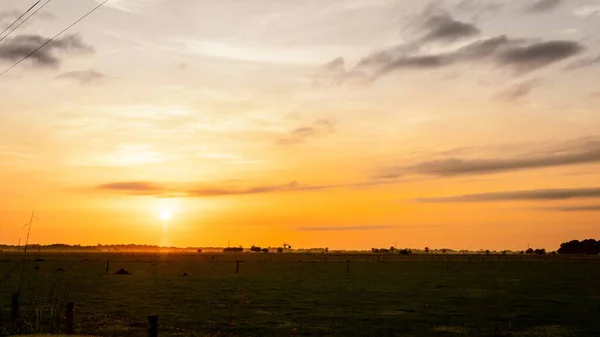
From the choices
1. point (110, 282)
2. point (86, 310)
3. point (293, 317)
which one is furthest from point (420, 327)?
point (110, 282)

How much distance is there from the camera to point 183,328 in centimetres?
3409

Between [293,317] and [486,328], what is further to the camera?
[293,317]

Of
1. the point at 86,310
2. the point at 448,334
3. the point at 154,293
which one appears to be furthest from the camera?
the point at 154,293

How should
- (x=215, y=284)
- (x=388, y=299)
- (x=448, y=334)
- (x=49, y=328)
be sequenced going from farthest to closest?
1. (x=215, y=284)
2. (x=388, y=299)
3. (x=448, y=334)
4. (x=49, y=328)

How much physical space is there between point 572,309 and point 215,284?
39508 mm

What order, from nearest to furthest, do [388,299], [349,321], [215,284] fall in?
[349,321] → [388,299] → [215,284]

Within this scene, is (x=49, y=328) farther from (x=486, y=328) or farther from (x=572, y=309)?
(x=572, y=309)

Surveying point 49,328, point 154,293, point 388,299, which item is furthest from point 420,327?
point 154,293

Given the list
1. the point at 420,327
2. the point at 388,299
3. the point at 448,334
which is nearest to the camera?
the point at 448,334

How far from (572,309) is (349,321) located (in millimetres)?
18579

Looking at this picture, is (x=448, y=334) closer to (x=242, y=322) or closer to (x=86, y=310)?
(x=242, y=322)

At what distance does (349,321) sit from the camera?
122 ft

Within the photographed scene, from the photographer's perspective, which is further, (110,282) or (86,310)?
(110,282)

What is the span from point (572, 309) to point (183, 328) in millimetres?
28931
